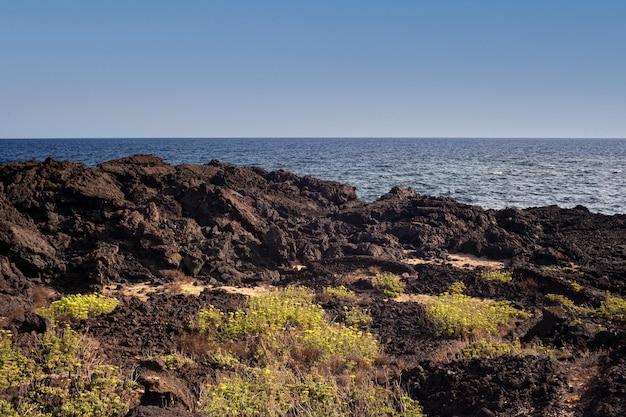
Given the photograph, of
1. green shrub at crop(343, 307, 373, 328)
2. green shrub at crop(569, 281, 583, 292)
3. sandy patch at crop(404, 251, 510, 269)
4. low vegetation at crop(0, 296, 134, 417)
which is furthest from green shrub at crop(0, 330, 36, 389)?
green shrub at crop(569, 281, 583, 292)

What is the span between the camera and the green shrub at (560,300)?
14023 millimetres

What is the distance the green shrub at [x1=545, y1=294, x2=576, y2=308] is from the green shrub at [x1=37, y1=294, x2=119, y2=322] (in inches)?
474

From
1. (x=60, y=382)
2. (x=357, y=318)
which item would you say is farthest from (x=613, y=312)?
(x=60, y=382)

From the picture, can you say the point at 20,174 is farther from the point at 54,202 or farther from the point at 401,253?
the point at 401,253

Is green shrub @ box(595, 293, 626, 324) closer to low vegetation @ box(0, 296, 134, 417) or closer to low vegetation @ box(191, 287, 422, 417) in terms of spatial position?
low vegetation @ box(191, 287, 422, 417)

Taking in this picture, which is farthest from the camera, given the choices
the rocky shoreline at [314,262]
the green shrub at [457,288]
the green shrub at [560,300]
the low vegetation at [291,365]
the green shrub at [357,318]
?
the green shrub at [457,288]

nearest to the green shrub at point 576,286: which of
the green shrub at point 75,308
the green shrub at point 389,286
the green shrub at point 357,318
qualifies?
the green shrub at point 389,286

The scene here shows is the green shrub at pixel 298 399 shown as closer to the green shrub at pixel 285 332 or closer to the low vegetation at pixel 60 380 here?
the low vegetation at pixel 60 380

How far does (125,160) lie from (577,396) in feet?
69.2

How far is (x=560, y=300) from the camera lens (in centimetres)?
1422

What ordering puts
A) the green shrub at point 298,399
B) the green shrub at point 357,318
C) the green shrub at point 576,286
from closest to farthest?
the green shrub at point 298,399, the green shrub at point 357,318, the green shrub at point 576,286

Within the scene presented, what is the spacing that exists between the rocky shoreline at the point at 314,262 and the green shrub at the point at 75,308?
0.26 meters

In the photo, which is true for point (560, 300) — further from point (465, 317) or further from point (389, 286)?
point (389, 286)

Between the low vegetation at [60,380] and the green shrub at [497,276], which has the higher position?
the low vegetation at [60,380]
